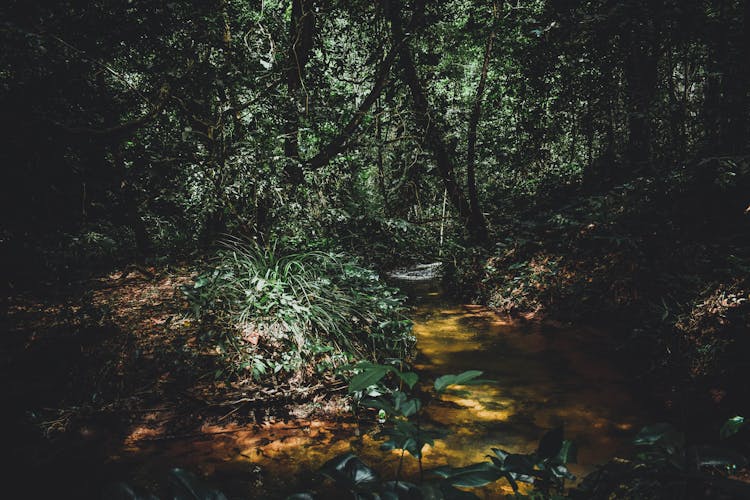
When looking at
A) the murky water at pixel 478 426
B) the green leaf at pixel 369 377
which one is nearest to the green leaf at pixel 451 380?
the green leaf at pixel 369 377

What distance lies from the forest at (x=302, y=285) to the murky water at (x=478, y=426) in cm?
2

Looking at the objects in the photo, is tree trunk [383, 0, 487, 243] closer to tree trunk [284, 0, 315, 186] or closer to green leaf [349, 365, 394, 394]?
tree trunk [284, 0, 315, 186]

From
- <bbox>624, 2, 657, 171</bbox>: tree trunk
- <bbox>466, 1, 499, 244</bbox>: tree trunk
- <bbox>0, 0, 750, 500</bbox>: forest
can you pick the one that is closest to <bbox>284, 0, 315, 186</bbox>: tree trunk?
<bbox>0, 0, 750, 500</bbox>: forest

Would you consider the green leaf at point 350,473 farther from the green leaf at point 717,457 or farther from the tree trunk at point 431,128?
the tree trunk at point 431,128

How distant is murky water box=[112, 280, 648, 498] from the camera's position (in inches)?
99.2

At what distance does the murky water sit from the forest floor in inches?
6.6


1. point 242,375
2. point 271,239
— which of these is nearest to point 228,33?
point 271,239

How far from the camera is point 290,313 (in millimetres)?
3557

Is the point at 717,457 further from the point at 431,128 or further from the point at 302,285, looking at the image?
the point at 431,128

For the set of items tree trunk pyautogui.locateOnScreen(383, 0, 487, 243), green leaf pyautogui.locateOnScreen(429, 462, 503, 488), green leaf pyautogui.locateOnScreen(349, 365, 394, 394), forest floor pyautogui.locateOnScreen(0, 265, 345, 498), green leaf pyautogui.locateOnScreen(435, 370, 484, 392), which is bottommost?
forest floor pyautogui.locateOnScreen(0, 265, 345, 498)

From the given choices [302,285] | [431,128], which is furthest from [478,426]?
[431,128]

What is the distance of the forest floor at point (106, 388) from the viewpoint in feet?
8.56

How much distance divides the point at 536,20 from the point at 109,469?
5.59 m

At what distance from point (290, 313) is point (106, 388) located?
143cm
